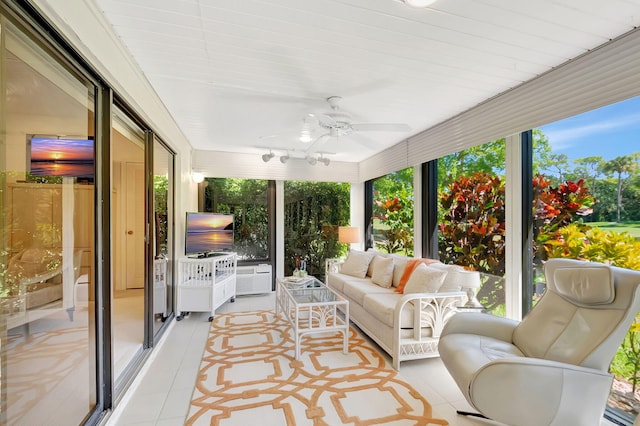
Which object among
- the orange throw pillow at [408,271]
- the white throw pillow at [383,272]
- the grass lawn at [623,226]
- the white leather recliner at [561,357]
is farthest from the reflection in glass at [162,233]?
the grass lawn at [623,226]

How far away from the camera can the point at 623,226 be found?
2006mm

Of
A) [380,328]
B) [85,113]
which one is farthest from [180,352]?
[85,113]

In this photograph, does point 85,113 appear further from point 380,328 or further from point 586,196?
point 586,196

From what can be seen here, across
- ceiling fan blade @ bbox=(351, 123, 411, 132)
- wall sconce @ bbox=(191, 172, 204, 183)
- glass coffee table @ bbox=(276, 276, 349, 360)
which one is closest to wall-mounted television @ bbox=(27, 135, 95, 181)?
glass coffee table @ bbox=(276, 276, 349, 360)

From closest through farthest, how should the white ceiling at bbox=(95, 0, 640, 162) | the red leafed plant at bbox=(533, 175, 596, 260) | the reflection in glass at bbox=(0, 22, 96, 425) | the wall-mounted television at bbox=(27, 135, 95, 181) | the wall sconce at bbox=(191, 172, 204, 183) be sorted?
the reflection in glass at bbox=(0, 22, 96, 425)
the wall-mounted television at bbox=(27, 135, 95, 181)
the white ceiling at bbox=(95, 0, 640, 162)
the red leafed plant at bbox=(533, 175, 596, 260)
the wall sconce at bbox=(191, 172, 204, 183)

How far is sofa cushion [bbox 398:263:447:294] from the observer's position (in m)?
2.70

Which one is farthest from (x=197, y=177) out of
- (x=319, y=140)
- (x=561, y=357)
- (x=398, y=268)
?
(x=561, y=357)

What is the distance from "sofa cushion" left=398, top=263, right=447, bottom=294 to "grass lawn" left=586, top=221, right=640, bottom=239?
1177 millimetres

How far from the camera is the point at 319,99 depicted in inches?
108

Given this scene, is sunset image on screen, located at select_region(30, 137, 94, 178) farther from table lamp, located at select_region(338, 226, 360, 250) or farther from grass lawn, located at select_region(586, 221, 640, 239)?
table lamp, located at select_region(338, 226, 360, 250)

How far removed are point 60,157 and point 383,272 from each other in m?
3.20

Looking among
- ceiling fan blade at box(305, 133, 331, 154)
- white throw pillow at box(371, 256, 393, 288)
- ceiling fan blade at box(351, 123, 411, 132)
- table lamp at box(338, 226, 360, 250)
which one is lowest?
white throw pillow at box(371, 256, 393, 288)

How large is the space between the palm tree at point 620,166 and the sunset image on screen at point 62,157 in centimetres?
342

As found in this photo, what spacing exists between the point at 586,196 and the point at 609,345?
3.90ft
